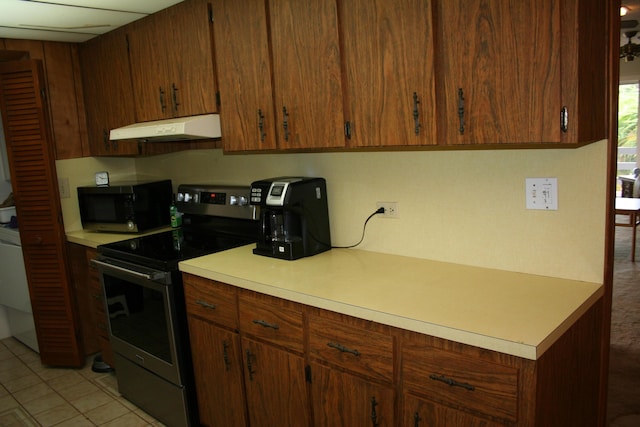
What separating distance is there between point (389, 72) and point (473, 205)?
2.10 ft

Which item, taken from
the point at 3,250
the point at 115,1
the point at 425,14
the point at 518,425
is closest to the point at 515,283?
the point at 518,425

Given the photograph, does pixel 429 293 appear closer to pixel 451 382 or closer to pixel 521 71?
pixel 451 382

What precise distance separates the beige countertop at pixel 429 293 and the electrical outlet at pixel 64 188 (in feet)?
5.07

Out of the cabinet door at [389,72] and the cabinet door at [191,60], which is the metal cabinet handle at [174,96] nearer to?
the cabinet door at [191,60]

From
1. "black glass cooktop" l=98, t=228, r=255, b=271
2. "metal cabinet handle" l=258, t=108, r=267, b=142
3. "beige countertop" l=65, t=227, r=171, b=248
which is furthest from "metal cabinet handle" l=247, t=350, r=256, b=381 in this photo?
"beige countertop" l=65, t=227, r=171, b=248

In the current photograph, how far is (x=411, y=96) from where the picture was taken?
1723 mm

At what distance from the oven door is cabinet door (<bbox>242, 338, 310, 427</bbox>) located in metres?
0.48

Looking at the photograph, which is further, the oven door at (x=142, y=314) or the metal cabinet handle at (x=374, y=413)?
the oven door at (x=142, y=314)

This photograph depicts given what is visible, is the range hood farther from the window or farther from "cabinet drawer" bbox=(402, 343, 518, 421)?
the window

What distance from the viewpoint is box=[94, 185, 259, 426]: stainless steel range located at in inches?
93.8

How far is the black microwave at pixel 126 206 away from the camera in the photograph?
3.15 m

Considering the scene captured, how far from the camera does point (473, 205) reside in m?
1.99

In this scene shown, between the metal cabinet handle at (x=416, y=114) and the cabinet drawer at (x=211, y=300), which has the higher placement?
the metal cabinet handle at (x=416, y=114)

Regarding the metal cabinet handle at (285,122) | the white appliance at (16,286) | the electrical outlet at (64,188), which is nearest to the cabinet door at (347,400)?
the metal cabinet handle at (285,122)
